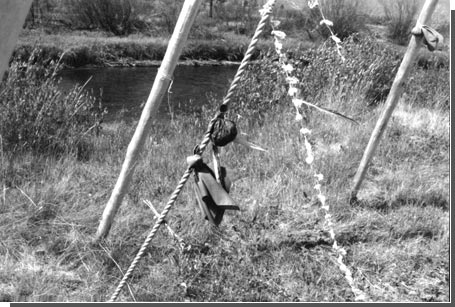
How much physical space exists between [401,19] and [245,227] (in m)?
18.4

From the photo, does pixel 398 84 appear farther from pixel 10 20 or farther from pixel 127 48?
pixel 127 48

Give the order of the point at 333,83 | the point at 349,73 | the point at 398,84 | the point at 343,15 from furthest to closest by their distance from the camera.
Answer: the point at 343,15
the point at 349,73
the point at 333,83
the point at 398,84

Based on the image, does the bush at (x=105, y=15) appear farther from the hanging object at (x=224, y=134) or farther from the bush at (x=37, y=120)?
the hanging object at (x=224, y=134)

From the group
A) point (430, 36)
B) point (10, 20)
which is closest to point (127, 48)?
point (430, 36)

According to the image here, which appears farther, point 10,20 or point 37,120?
point 37,120

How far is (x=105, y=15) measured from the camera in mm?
21516

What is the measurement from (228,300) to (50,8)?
68.2 feet

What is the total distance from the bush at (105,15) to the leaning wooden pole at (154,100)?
19352 millimetres

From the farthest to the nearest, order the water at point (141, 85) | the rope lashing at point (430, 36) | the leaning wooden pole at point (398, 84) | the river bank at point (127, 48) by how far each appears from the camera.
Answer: the river bank at point (127, 48), the water at point (141, 85), the leaning wooden pole at point (398, 84), the rope lashing at point (430, 36)

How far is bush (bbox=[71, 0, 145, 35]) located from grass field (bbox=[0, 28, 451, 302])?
1744 centimetres

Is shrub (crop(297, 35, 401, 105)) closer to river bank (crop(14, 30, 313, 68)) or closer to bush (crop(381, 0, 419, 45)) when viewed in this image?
river bank (crop(14, 30, 313, 68))

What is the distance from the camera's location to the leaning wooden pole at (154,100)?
2.58 metres

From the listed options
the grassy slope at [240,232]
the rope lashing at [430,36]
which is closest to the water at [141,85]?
the grassy slope at [240,232]

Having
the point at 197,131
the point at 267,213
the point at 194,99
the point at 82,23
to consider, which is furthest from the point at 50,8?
the point at 267,213
